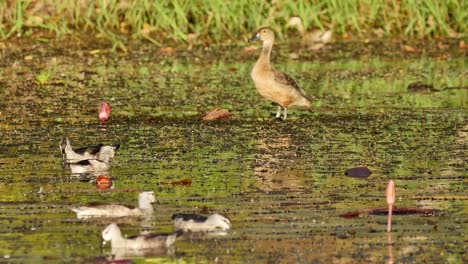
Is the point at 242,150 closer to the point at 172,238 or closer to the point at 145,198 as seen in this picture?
the point at 145,198

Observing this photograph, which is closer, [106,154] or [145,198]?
[145,198]

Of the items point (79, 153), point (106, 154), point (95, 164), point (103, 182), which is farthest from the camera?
point (79, 153)

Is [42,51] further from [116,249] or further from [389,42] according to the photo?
[116,249]

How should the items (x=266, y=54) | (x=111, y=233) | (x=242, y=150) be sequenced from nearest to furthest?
(x=111, y=233) < (x=242, y=150) < (x=266, y=54)

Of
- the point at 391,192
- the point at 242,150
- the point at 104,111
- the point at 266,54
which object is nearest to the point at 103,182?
the point at 242,150

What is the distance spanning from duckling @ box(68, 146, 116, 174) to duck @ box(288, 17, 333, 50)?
26.7ft

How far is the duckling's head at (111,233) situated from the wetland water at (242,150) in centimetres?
9

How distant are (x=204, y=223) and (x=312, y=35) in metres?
10.7

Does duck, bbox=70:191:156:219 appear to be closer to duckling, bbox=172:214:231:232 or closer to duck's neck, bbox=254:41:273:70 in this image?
duckling, bbox=172:214:231:232

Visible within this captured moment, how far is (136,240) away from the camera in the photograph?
877 cm

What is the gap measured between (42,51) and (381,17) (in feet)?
16.1

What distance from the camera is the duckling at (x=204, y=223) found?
916 cm

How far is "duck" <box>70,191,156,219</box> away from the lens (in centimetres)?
970

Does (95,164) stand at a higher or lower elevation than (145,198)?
higher
